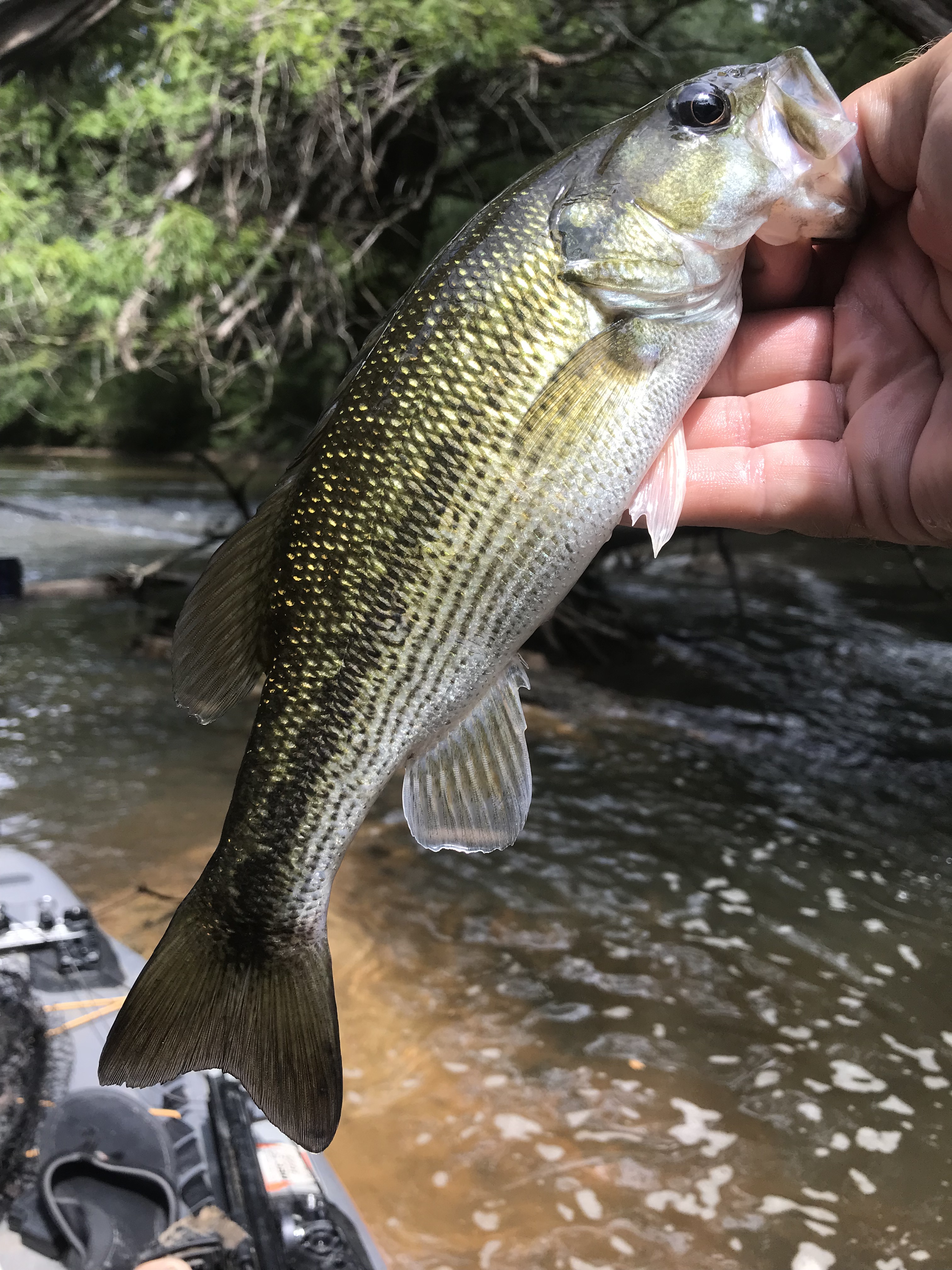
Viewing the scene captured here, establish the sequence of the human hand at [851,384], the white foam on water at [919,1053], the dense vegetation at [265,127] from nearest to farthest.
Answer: the human hand at [851,384]
the white foam on water at [919,1053]
the dense vegetation at [265,127]

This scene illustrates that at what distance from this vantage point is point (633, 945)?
5859 millimetres

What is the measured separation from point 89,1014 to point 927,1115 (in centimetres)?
406

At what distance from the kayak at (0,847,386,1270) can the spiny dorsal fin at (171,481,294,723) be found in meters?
1.16

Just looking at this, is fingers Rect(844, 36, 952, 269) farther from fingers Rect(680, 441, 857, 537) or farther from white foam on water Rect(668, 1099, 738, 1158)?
white foam on water Rect(668, 1099, 738, 1158)

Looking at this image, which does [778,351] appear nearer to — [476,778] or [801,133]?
[801,133]

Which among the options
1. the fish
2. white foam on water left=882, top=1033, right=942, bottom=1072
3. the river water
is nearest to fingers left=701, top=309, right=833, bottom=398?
the fish

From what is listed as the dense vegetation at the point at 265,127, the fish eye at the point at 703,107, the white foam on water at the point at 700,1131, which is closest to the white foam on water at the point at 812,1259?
the white foam on water at the point at 700,1131

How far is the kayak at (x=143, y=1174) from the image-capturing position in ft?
8.48

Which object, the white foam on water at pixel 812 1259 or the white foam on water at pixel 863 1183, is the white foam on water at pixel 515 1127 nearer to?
the white foam on water at pixel 812 1259

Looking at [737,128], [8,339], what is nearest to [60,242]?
[8,339]

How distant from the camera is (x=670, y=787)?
8273mm

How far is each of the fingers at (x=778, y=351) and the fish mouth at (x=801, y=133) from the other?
1.31ft

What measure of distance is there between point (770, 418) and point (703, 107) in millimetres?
775

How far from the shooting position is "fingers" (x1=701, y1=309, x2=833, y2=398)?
7.72 feet
